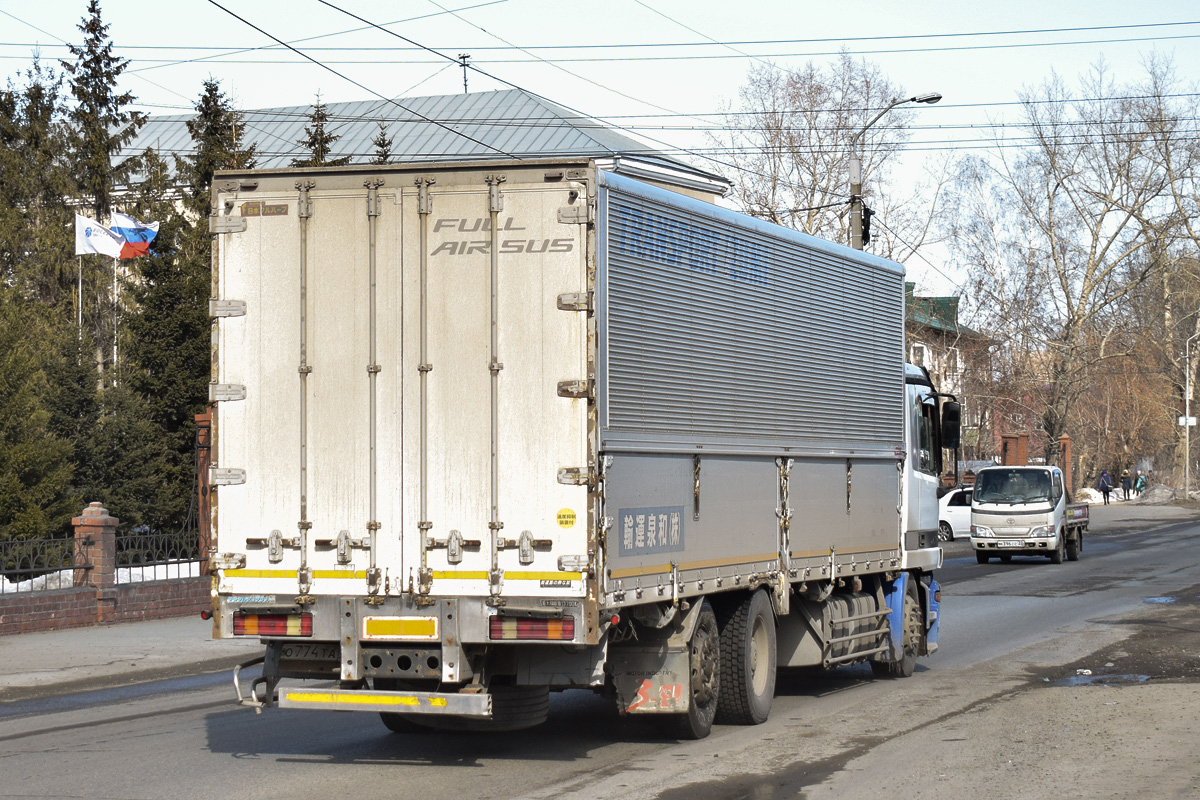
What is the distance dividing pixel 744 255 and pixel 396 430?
118 inches

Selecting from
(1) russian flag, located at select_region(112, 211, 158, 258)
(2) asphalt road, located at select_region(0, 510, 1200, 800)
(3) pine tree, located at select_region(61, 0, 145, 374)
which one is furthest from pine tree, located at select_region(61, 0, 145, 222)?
(2) asphalt road, located at select_region(0, 510, 1200, 800)

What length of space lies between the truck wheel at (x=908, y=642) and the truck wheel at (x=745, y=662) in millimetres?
3121

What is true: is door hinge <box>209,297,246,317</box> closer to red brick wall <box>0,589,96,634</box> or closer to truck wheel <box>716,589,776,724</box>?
truck wheel <box>716,589,776,724</box>

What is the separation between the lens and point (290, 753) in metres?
9.50

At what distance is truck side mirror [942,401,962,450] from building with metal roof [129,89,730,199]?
1411 inches

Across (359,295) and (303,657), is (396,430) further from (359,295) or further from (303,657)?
(303,657)

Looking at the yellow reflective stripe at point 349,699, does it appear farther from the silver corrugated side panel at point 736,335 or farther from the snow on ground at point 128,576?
the snow on ground at point 128,576

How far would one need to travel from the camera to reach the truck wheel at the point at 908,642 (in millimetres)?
13398

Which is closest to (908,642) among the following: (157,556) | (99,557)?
(99,557)

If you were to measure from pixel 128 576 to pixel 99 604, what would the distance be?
74cm

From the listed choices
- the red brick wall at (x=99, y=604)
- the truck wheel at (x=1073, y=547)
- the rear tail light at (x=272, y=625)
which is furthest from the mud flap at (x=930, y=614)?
the truck wheel at (x=1073, y=547)

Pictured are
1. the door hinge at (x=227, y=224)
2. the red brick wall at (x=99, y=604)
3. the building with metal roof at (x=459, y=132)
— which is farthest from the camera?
the building with metal roof at (x=459, y=132)

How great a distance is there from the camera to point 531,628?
808cm

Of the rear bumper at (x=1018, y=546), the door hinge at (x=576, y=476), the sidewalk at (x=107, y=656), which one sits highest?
the door hinge at (x=576, y=476)
